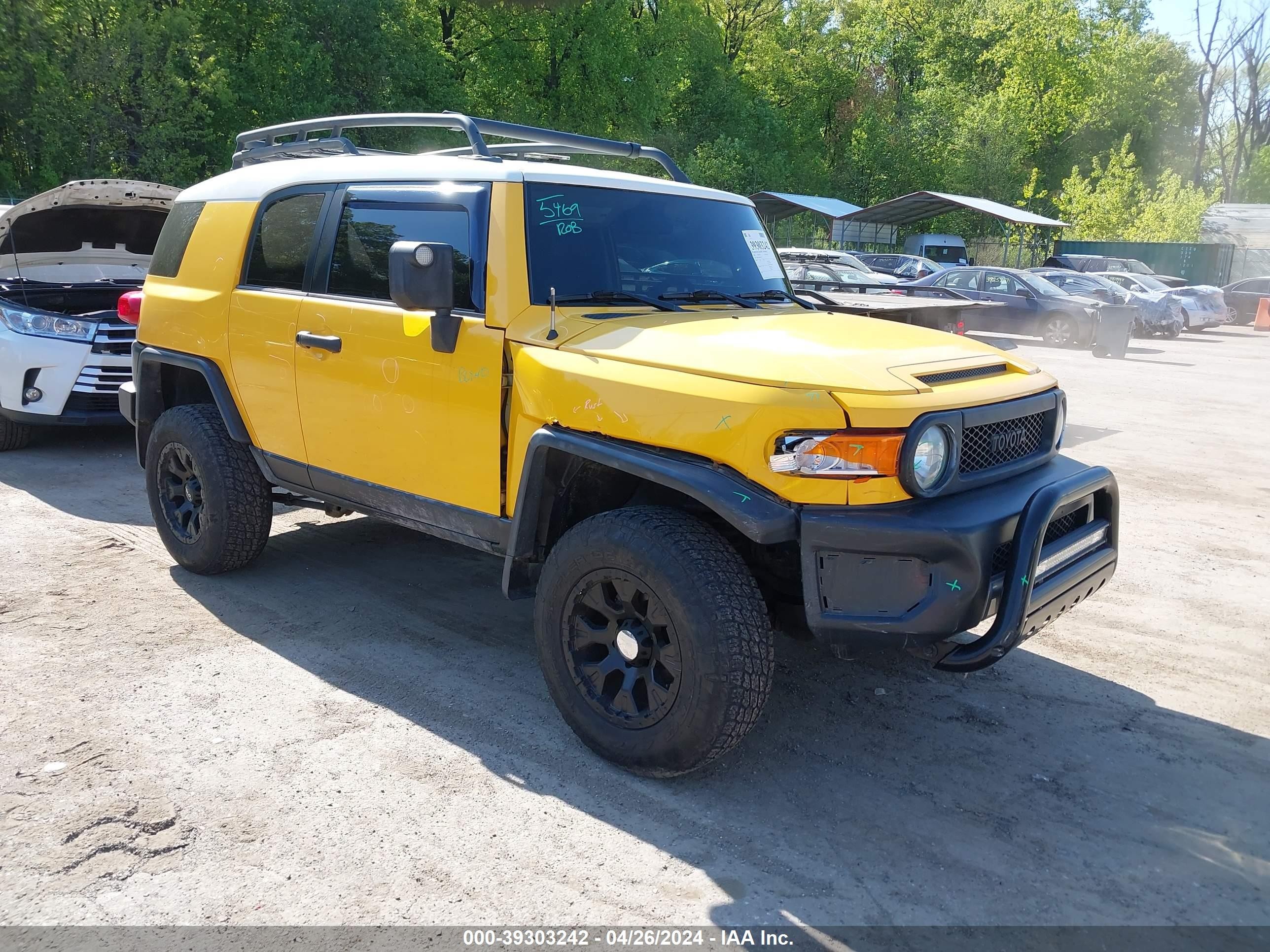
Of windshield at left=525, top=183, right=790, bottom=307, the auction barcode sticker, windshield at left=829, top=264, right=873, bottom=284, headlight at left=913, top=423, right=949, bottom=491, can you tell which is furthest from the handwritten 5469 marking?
windshield at left=829, top=264, right=873, bottom=284

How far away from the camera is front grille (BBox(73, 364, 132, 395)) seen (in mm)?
7625

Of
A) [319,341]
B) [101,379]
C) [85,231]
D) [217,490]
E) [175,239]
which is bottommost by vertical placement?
[217,490]

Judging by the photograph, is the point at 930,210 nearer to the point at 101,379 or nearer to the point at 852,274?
the point at 852,274

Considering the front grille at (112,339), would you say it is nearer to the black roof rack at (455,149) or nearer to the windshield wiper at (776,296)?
the black roof rack at (455,149)

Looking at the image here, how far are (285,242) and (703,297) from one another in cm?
200

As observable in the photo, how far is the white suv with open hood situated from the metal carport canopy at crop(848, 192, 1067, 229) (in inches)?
1067

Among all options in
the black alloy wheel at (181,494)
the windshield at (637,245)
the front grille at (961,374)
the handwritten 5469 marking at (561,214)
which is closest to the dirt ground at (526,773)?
the black alloy wheel at (181,494)

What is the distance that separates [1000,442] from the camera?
131 inches

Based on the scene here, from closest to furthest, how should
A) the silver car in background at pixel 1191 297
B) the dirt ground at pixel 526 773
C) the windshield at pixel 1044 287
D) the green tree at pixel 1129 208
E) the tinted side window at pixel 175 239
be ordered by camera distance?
the dirt ground at pixel 526 773
the tinted side window at pixel 175 239
the windshield at pixel 1044 287
the silver car in background at pixel 1191 297
the green tree at pixel 1129 208

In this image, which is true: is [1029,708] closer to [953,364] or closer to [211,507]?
[953,364]

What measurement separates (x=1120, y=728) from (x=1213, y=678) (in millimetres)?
815

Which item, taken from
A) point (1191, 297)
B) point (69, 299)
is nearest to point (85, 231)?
point (69, 299)

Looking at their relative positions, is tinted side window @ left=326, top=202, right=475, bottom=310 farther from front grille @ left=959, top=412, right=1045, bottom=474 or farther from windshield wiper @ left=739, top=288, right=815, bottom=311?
front grille @ left=959, top=412, right=1045, bottom=474

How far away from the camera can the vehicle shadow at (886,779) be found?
9.39 feet
